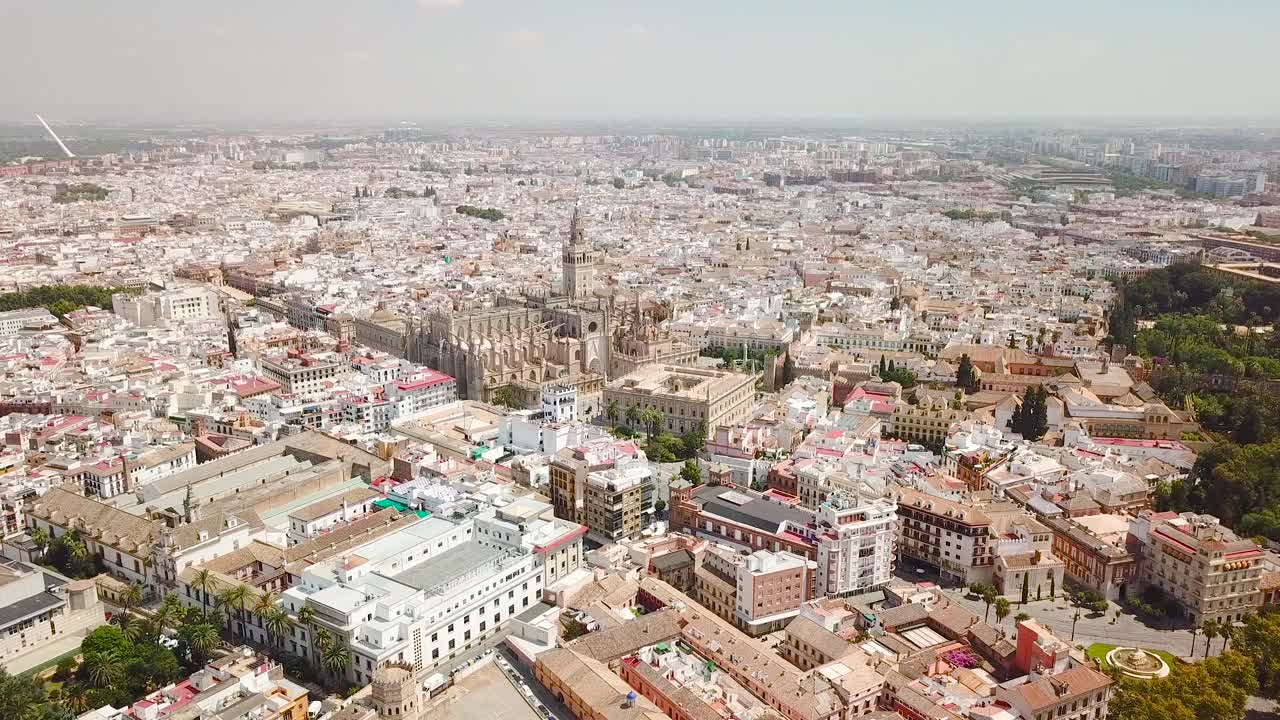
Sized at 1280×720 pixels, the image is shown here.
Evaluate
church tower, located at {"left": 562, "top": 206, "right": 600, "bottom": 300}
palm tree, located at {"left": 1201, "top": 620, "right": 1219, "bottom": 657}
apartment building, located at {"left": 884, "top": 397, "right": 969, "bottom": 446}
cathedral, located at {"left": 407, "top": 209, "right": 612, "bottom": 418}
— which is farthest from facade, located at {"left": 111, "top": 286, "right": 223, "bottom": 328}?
palm tree, located at {"left": 1201, "top": 620, "right": 1219, "bottom": 657}

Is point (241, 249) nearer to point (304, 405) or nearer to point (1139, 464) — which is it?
point (304, 405)

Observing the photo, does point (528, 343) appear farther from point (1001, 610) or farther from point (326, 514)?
point (1001, 610)

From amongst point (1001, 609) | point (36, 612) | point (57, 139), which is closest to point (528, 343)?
point (36, 612)

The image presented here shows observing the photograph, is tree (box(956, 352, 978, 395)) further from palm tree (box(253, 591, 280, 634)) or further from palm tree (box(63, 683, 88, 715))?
palm tree (box(63, 683, 88, 715))

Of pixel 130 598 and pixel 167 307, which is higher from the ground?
pixel 167 307

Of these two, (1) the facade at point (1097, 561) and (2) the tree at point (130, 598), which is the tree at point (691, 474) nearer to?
(1) the facade at point (1097, 561)
